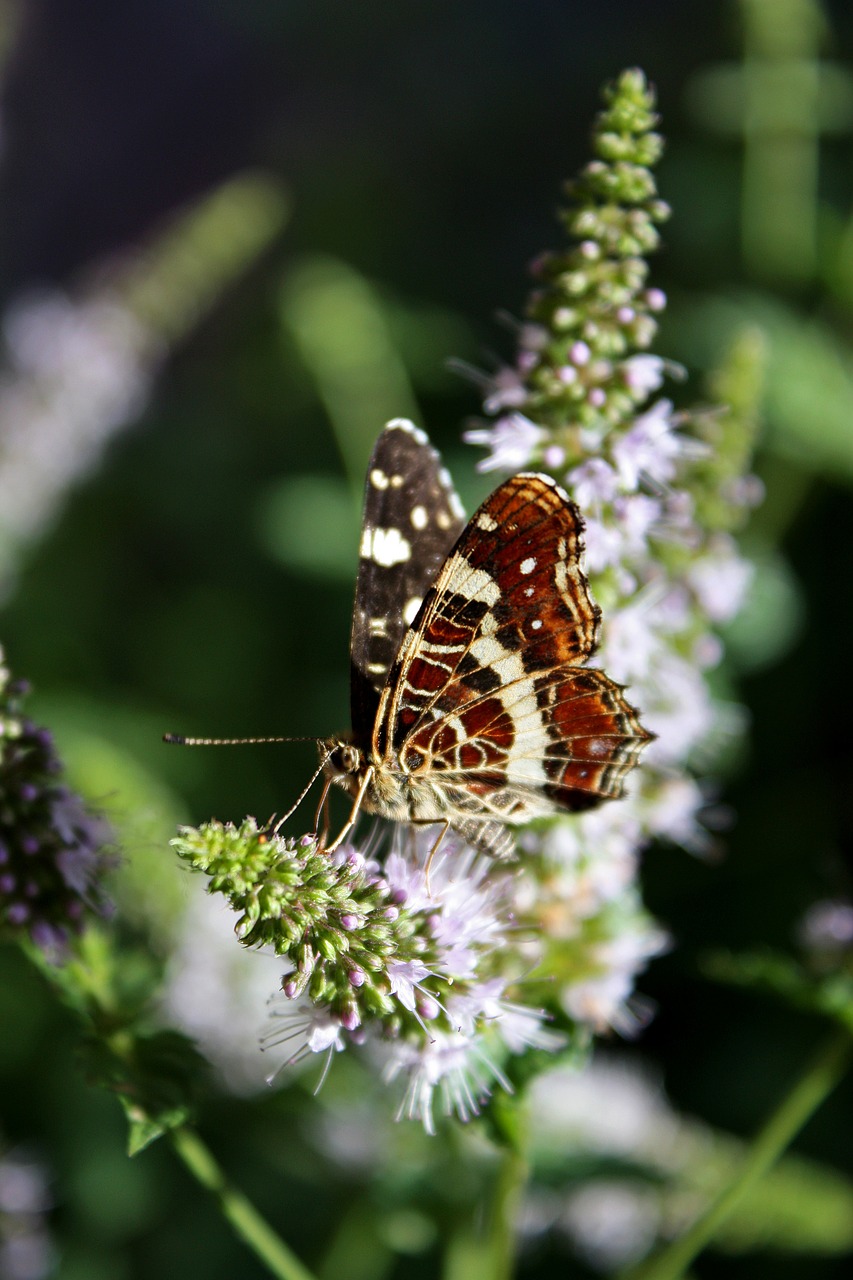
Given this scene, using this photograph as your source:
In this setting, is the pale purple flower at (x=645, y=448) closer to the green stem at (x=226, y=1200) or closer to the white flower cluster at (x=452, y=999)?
the white flower cluster at (x=452, y=999)

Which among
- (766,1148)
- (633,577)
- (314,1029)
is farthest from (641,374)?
(766,1148)

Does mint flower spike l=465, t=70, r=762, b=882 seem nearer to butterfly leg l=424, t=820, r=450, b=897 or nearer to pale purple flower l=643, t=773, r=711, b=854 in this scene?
pale purple flower l=643, t=773, r=711, b=854

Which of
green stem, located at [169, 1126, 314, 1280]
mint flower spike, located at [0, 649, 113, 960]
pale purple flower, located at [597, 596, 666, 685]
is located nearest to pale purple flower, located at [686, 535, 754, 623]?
pale purple flower, located at [597, 596, 666, 685]

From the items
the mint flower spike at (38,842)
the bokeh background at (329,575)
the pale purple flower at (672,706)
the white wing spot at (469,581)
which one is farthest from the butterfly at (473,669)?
the bokeh background at (329,575)

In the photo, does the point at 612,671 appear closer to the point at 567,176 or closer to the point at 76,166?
the point at 567,176

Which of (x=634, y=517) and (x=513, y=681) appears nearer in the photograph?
(x=634, y=517)

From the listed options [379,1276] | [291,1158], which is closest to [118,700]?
[291,1158]

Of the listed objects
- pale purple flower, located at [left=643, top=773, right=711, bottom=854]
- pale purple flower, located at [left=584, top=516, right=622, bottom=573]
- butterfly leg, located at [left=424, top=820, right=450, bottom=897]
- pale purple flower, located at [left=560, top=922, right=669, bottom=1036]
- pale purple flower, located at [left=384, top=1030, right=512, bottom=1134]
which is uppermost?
pale purple flower, located at [left=584, top=516, right=622, bottom=573]

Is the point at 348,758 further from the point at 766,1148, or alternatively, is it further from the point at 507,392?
the point at 766,1148
